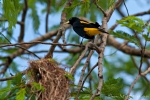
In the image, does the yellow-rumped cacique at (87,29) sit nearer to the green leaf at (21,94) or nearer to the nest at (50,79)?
the nest at (50,79)

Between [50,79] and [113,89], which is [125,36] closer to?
[113,89]

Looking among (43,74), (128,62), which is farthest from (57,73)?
(128,62)

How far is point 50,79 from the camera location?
12.5 feet

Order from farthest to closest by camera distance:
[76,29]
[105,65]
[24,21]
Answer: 1. [105,65]
2. [24,21]
3. [76,29]

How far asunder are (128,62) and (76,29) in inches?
163

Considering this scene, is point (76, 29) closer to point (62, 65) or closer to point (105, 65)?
point (62, 65)

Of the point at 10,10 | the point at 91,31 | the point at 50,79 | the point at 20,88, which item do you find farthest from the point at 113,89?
the point at 91,31

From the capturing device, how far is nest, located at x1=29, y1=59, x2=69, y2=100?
375cm

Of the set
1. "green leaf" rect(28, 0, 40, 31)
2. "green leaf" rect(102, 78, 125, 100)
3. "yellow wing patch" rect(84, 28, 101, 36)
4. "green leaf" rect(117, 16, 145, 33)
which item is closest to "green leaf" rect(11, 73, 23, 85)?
"green leaf" rect(102, 78, 125, 100)

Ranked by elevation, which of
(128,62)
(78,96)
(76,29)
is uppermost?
(76,29)

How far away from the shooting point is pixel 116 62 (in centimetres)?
921

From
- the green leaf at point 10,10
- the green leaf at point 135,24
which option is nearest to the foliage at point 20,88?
the green leaf at point 10,10

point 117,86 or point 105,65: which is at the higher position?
point 117,86

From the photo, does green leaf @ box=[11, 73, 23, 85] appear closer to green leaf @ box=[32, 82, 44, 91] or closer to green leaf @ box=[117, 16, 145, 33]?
green leaf @ box=[32, 82, 44, 91]
